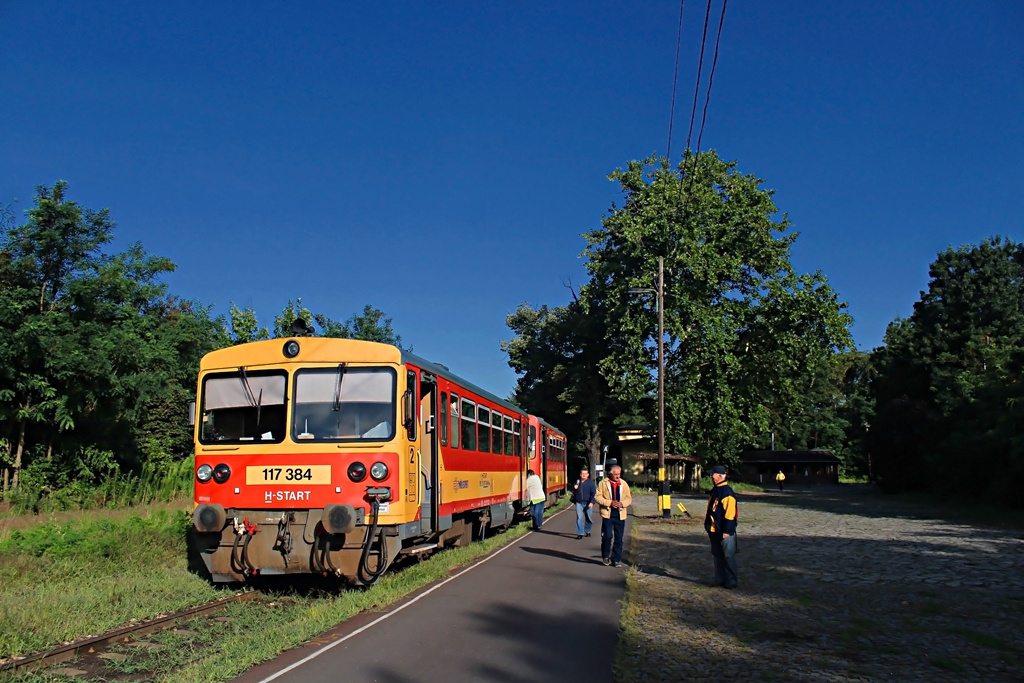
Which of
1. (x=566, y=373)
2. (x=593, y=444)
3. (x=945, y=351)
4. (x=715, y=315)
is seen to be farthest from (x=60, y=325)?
(x=945, y=351)

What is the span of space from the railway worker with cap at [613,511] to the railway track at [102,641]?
21.1 ft

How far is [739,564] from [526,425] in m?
9.04

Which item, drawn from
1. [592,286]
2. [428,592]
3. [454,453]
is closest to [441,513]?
[454,453]

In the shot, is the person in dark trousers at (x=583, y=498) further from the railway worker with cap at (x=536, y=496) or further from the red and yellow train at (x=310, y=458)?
the red and yellow train at (x=310, y=458)

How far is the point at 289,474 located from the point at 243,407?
1222 mm

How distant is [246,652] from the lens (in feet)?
25.1

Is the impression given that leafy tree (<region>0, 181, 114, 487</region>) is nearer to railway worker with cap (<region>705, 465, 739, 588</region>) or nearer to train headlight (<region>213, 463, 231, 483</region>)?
train headlight (<region>213, 463, 231, 483</region>)

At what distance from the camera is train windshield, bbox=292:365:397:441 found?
10.7 meters

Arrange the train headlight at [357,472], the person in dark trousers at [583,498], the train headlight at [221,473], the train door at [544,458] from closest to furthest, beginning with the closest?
the train headlight at [357,472] < the train headlight at [221,473] < the person in dark trousers at [583,498] < the train door at [544,458]

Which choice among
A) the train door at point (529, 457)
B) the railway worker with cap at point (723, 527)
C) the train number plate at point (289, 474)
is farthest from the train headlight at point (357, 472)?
the train door at point (529, 457)

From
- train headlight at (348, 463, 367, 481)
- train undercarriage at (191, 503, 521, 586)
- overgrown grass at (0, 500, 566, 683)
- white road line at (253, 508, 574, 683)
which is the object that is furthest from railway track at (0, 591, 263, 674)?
train headlight at (348, 463, 367, 481)

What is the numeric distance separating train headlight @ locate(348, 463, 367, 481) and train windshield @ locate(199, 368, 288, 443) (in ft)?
3.47

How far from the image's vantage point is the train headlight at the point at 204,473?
36.0 feet

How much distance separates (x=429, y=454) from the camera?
1230 centimetres
